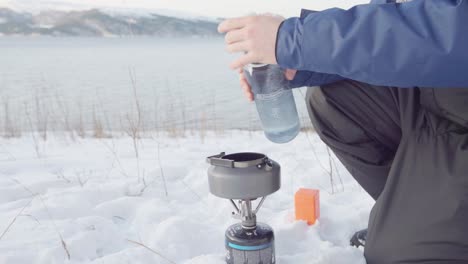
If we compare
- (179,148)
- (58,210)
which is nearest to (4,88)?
(179,148)

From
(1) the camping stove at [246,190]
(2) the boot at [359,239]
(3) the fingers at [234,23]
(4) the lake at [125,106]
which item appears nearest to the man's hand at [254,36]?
(3) the fingers at [234,23]

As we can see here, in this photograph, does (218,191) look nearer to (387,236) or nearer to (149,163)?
(387,236)

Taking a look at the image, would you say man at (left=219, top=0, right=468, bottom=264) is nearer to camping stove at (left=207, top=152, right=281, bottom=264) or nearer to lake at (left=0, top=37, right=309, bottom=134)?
camping stove at (left=207, top=152, right=281, bottom=264)

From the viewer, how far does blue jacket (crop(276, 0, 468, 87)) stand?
1.11m

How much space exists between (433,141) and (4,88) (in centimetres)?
1043

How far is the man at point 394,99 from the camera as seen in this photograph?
114 cm

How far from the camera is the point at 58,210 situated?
2.13 meters

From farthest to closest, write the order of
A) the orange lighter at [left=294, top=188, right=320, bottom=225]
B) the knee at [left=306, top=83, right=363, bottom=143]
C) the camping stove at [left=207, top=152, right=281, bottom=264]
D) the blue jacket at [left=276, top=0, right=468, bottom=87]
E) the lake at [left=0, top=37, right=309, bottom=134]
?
the lake at [left=0, top=37, right=309, bottom=134] → the orange lighter at [left=294, top=188, right=320, bottom=225] → the knee at [left=306, top=83, right=363, bottom=143] → the camping stove at [left=207, top=152, right=281, bottom=264] → the blue jacket at [left=276, top=0, right=468, bottom=87]

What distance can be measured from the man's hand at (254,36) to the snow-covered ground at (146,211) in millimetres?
679

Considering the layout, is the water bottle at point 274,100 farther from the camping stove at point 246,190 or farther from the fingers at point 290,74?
the camping stove at point 246,190

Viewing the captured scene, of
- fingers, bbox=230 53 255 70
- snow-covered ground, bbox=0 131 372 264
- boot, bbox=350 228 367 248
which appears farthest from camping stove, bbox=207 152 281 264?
boot, bbox=350 228 367 248

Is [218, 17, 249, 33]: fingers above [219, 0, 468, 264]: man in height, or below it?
above

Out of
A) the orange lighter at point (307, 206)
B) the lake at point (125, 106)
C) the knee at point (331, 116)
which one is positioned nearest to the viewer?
the knee at point (331, 116)

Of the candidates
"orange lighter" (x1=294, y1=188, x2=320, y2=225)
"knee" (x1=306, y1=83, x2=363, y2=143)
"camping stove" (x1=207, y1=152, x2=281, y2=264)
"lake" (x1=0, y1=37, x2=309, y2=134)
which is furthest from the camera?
"lake" (x1=0, y1=37, x2=309, y2=134)
